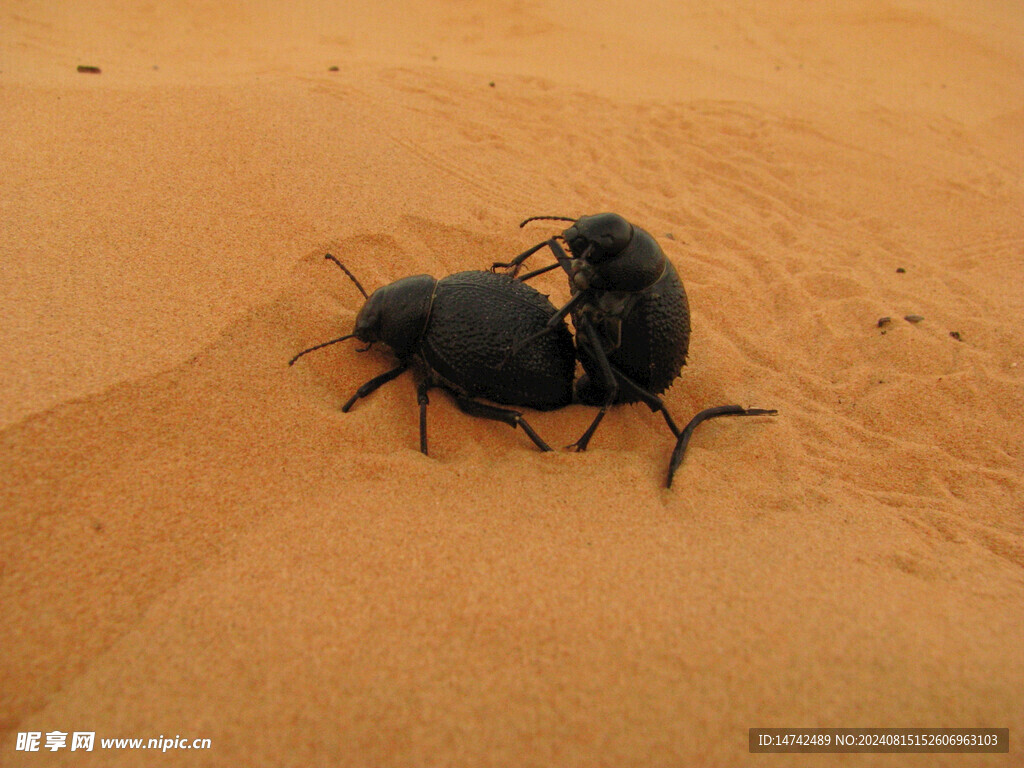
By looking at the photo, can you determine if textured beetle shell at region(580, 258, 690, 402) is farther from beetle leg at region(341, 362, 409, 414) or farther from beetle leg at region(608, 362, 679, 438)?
beetle leg at region(341, 362, 409, 414)

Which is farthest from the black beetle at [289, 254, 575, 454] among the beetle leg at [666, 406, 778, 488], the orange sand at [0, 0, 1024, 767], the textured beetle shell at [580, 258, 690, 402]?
the beetle leg at [666, 406, 778, 488]

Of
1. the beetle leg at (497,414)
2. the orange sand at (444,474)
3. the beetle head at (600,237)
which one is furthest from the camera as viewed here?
the beetle leg at (497,414)

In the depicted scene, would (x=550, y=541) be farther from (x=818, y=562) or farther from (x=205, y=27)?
(x=205, y=27)

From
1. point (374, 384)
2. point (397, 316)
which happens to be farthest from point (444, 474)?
point (397, 316)

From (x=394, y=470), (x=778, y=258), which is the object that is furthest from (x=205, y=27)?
(x=394, y=470)

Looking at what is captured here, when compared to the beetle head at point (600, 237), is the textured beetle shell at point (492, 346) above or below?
below

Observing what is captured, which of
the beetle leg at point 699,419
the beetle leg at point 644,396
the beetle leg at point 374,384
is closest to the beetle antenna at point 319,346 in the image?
the beetle leg at point 374,384

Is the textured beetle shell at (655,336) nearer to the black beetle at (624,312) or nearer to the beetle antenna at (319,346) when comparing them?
the black beetle at (624,312)
